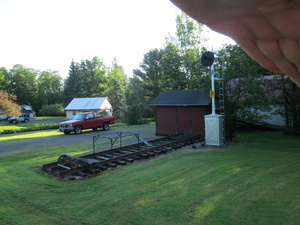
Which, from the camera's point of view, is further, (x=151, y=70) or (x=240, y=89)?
(x=151, y=70)

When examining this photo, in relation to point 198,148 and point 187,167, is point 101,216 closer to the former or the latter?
point 187,167

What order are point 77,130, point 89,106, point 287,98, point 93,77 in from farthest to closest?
1. point 93,77
2. point 89,106
3. point 77,130
4. point 287,98

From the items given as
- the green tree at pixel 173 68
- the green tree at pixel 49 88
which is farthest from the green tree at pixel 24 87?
the green tree at pixel 173 68

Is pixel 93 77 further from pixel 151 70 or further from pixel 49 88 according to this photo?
pixel 49 88

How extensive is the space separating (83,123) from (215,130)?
15051 mm

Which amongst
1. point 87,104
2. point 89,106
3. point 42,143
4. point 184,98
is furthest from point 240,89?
point 87,104

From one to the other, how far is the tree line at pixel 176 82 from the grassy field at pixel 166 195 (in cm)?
687

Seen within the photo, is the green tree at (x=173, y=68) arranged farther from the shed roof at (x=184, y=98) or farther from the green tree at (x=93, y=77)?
the green tree at (x=93, y=77)

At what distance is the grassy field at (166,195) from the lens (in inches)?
194

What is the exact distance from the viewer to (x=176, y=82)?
36.8m

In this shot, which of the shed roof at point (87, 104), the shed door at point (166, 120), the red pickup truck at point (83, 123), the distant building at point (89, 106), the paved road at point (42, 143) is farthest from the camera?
the shed roof at point (87, 104)

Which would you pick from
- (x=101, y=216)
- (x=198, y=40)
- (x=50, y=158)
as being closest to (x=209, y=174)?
(x=101, y=216)

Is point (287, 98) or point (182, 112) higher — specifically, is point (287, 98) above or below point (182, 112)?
above

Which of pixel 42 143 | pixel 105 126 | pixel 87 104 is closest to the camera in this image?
pixel 42 143
